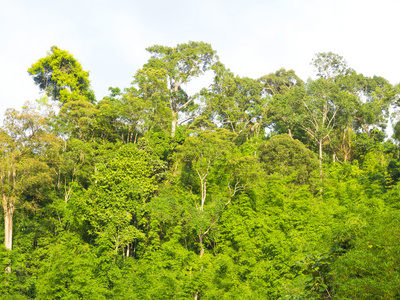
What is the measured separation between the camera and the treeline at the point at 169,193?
27141 millimetres

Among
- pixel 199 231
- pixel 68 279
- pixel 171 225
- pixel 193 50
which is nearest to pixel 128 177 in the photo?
pixel 171 225

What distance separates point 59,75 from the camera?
53.5 metres

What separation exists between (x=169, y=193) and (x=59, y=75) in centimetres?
2798

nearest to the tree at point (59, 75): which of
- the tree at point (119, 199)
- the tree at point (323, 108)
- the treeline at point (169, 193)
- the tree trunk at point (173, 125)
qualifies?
the treeline at point (169, 193)

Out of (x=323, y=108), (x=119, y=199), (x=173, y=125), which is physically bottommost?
(x=119, y=199)

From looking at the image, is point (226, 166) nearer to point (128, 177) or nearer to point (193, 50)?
point (128, 177)

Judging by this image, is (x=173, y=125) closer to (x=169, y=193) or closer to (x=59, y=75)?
(x=169, y=193)

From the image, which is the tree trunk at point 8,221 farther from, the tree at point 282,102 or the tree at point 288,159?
the tree at point 282,102

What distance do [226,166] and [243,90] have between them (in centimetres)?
2420

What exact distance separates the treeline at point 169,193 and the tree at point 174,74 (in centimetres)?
15

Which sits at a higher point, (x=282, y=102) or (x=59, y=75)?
(x=59, y=75)

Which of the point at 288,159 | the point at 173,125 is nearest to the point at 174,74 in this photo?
the point at 173,125

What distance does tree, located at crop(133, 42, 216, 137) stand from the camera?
42.7 meters

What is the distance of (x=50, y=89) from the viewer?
53375 mm
